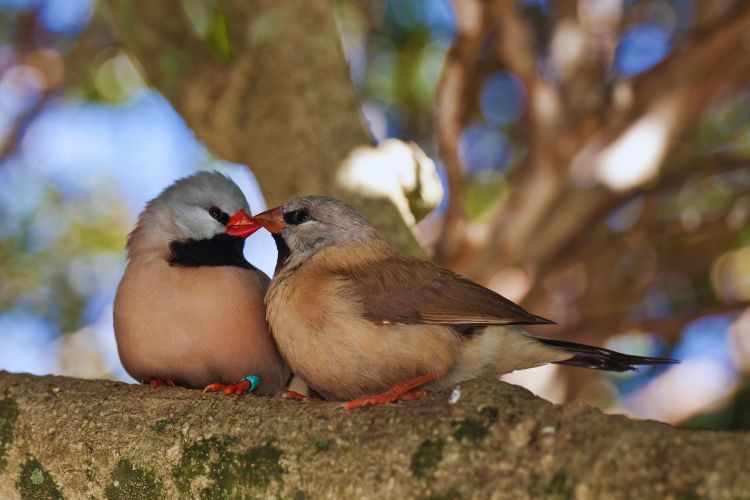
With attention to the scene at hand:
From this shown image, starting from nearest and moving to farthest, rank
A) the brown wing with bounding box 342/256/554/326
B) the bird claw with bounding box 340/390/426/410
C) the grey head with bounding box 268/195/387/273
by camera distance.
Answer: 1. the bird claw with bounding box 340/390/426/410
2. the brown wing with bounding box 342/256/554/326
3. the grey head with bounding box 268/195/387/273

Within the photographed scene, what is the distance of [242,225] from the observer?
3.95 m

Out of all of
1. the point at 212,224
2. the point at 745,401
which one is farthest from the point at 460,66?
the point at 745,401

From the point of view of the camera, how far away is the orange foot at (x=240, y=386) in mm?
3384

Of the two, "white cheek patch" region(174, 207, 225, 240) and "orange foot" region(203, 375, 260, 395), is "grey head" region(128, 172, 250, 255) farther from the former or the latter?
"orange foot" region(203, 375, 260, 395)

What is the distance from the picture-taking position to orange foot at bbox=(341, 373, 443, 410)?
9.33 feet

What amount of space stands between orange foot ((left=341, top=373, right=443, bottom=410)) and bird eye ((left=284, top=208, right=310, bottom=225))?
3.37ft

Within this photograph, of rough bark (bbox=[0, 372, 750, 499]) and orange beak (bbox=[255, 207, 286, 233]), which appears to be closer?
rough bark (bbox=[0, 372, 750, 499])

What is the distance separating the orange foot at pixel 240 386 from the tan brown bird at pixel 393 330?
234 millimetres

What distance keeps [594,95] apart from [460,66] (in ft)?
3.74

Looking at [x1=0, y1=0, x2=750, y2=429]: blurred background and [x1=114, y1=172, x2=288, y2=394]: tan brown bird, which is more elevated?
[x1=0, y1=0, x2=750, y2=429]: blurred background

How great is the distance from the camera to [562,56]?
7.06 m

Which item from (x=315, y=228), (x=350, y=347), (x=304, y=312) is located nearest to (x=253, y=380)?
(x=304, y=312)

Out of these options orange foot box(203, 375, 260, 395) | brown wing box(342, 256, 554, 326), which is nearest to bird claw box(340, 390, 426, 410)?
brown wing box(342, 256, 554, 326)

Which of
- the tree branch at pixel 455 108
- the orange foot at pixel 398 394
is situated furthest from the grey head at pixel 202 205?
the tree branch at pixel 455 108
